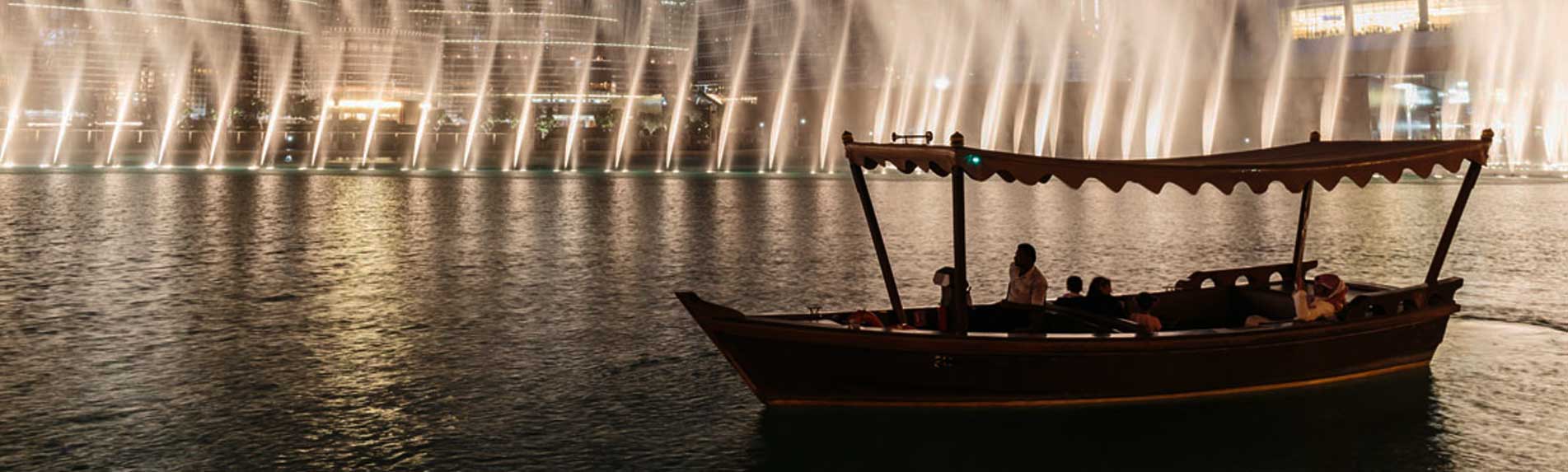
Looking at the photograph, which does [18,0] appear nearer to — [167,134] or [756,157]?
[167,134]

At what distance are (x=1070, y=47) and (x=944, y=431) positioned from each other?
7184cm

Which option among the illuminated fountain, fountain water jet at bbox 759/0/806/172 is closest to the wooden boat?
the illuminated fountain

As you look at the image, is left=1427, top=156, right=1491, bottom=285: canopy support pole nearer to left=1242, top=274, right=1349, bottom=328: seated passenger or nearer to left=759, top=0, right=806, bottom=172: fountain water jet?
left=1242, top=274, right=1349, bottom=328: seated passenger

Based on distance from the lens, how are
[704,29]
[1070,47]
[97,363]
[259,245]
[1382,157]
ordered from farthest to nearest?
[704,29] < [1070,47] < [259,245] < [97,363] < [1382,157]

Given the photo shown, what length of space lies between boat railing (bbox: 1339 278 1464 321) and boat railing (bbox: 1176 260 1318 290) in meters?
1.54

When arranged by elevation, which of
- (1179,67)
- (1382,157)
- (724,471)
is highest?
(1179,67)

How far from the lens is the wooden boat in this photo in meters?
11.0

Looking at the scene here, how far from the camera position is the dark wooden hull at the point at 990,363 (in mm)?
11031

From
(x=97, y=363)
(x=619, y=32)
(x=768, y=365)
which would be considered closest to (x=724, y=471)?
(x=768, y=365)

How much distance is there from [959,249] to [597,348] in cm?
579

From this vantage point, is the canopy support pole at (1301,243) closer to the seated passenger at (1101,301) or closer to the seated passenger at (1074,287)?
the seated passenger at (1101,301)

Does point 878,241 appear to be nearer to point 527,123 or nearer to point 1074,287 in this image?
point 1074,287

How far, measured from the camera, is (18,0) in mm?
101125

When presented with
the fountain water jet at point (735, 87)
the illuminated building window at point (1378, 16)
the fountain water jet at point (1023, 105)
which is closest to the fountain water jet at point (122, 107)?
the fountain water jet at point (735, 87)
